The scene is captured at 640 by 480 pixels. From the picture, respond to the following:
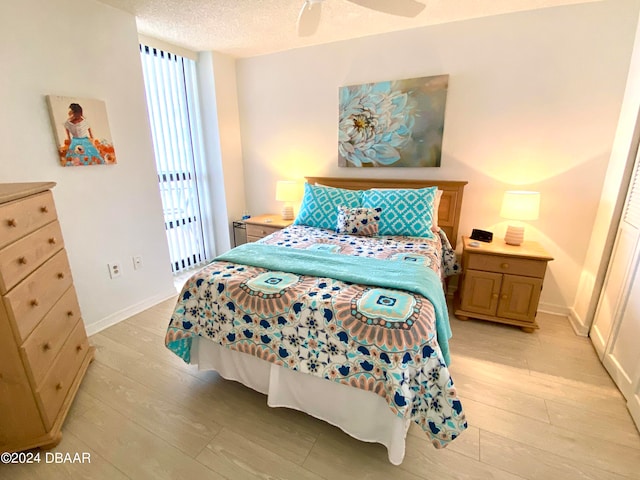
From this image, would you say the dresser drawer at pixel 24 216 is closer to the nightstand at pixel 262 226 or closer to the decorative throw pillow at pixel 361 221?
the nightstand at pixel 262 226

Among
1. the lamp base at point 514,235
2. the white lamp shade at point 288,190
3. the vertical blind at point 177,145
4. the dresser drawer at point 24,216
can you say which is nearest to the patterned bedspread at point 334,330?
the dresser drawer at point 24,216

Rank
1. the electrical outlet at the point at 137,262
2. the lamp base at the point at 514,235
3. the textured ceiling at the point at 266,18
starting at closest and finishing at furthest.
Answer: the textured ceiling at the point at 266,18 < the lamp base at the point at 514,235 < the electrical outlet at the point at 137,262

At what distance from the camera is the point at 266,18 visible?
8.15ft

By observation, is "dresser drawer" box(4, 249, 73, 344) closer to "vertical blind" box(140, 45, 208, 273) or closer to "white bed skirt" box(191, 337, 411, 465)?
"white bed skirt" box(191, 337, 411, 465)

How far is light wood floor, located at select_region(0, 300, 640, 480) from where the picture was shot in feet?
4.52

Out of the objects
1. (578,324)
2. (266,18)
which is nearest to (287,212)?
(266,18)

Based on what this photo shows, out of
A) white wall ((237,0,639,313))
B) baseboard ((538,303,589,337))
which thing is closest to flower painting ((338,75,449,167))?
white wall ((237,0,639,313))

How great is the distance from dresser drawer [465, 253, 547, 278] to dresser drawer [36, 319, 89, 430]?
2788 millimetres

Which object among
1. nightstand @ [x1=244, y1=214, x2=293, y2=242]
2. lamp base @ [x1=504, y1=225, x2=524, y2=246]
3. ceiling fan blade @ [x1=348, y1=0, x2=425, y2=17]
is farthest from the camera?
nightstand @ [x1=244, y1=214, x2=293, y2=242]

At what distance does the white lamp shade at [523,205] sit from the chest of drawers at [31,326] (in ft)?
9.94

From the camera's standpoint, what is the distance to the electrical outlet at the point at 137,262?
2.70 metres

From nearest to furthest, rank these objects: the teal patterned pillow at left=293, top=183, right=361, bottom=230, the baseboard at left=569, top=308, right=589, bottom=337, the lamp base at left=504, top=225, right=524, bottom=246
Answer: the baseboard at left=569, top=308, right=589, bottom=337 → the lamp base at left=504, top=225, right=524, bottom=246 → the teal patterned pillow at left=293, top=183, right=361, bottom=230

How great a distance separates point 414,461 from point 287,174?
2.98 m

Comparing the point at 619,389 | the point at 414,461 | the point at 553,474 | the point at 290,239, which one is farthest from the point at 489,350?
the point at 290,239
